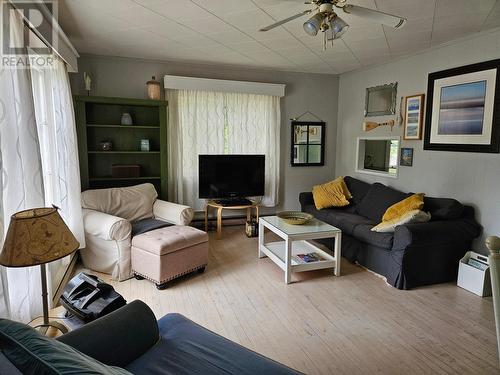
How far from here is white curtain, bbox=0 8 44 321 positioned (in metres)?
1.74

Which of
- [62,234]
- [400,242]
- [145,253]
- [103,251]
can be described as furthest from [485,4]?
[103,251]

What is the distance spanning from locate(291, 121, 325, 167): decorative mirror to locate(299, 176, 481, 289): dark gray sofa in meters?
1.88

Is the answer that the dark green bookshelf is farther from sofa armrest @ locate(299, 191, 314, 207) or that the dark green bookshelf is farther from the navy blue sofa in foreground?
the navy blue sofa in foreground

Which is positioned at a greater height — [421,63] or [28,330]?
[421,63]

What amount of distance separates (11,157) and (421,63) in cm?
418

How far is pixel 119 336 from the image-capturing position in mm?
1462

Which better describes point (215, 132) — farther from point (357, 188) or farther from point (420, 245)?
point (420, 245)

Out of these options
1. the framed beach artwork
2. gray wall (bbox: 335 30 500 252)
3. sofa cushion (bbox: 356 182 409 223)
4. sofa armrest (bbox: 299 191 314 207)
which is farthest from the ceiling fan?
sofa armrest (bbox: 299 191 314 207)

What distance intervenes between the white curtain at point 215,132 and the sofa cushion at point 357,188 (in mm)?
1141

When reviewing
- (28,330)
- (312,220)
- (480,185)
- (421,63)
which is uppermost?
(421,63)

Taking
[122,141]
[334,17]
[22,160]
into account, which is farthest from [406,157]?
[22,160]

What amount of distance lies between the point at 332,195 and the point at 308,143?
1.22 meters

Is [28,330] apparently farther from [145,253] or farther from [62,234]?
[145,253]

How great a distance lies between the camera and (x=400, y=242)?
3037 mm
